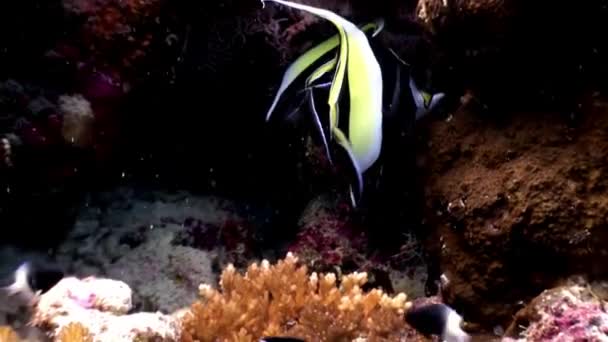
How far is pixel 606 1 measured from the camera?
257cm

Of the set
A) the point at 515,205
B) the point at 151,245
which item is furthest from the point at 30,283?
the point at 515,205

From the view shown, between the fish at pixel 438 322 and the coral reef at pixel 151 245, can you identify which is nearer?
the fish at pixel 438 322

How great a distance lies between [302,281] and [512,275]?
46.8 inches

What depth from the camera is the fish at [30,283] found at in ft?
9.26

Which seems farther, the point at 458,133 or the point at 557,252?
the point at 458,133

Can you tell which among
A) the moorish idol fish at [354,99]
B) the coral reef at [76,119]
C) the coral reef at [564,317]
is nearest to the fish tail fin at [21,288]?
the coral reef at [76,119]

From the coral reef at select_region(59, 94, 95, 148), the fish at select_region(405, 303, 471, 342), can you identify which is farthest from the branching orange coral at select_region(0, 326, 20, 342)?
the fish at select_region(405, 303, 471, 342)

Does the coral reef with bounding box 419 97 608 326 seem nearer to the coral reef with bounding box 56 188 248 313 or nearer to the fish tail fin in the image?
the coral reef with bounding box 56 188 248 313

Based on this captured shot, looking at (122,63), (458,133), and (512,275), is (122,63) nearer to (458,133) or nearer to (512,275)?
(458,133)

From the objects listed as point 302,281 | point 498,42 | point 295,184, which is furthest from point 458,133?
point 295,184

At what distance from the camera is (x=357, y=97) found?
2.44 metres

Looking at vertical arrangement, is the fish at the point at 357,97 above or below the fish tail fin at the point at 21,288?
above

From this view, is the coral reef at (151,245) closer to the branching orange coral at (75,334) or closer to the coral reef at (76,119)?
the coral reef at (76,119)

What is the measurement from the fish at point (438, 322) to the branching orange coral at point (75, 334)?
147 cm
